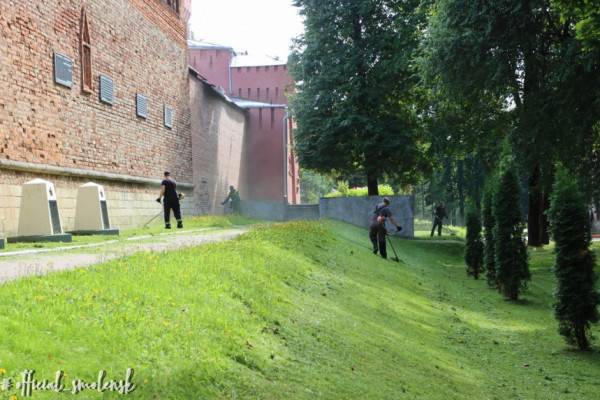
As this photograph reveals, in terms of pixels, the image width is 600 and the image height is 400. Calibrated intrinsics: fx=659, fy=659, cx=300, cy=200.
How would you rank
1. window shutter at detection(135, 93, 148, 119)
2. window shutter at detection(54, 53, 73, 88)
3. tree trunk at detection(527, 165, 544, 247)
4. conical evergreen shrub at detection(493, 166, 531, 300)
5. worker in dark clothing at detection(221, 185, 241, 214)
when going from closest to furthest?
conical evergreen shrub at detection(493, 166, 531, 300)
window shutter at detection(54, 53, 73, 88)
window shutter at detection(135, 93, 148, 119)
tree trunk at detection(527, 165, 544, 247)
worker in dark clothing at detection(221, 185, 241, 214)

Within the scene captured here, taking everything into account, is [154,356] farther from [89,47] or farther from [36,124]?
[89,47]

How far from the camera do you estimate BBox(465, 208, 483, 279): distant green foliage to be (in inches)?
886

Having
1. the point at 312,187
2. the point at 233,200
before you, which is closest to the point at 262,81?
the point at 233,200

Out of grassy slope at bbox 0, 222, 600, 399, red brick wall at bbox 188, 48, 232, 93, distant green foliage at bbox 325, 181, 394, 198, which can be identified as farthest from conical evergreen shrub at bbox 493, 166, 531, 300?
red brick wall at bbox 188, 48, 232, 93

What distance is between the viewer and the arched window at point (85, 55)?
20.8 meters

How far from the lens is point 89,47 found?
21.3 metres

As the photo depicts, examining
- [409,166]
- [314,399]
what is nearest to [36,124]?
[314,399]

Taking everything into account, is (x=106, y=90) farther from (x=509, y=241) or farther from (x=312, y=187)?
(x=312, y=187)

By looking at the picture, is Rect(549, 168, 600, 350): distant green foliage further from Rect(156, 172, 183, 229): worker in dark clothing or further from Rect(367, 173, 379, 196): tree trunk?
Rect(367, 173, 379, 196): tree trunk

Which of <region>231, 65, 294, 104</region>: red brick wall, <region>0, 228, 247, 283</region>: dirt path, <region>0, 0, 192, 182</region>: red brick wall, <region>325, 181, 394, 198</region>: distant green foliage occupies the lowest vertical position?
<region>0, 228, 247, 283</region>: dirt path

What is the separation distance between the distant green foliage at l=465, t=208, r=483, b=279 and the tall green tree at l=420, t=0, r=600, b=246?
247 centimetres

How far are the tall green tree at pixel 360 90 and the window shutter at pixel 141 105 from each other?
11.2 m

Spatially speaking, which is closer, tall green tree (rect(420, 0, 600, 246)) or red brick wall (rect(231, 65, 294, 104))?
tall green tree (rect(420, 0, 600, 246))

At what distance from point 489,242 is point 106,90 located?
44.9 feet
